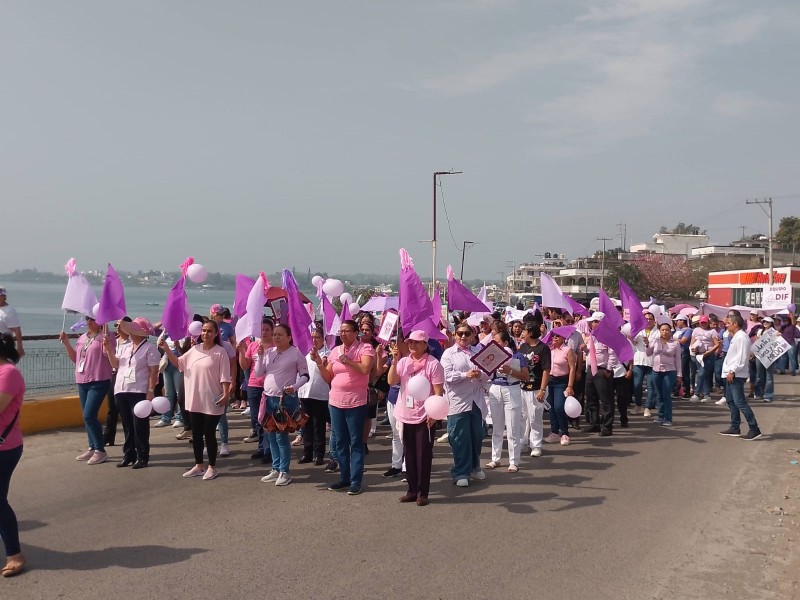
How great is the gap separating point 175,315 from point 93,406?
1.42 meters

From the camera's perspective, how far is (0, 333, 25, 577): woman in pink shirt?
4.55 m

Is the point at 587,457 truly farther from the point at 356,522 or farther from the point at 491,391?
the point at 356,522

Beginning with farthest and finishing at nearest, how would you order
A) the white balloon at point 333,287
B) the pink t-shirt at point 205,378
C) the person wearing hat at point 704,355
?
1. the person wearing hat at point 704,355
2. the white balloon at point 333,287
3. the pink t-shirt at point 205,378

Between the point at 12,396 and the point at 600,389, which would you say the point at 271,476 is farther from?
the point at 600,389

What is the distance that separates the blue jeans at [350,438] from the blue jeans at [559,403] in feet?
12.4

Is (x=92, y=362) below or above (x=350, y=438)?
above

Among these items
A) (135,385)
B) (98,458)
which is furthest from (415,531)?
(98,458)

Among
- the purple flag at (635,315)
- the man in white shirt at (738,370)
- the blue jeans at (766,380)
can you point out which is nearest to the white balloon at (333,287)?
the purple flag at (635,315)

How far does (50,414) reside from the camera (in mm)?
9727

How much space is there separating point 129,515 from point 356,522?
2082 millimetres

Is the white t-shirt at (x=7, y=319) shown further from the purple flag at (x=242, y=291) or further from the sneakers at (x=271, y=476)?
the sneakers at (x=271, y=476)

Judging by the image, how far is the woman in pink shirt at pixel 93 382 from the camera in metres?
7.92

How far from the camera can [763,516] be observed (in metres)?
6.21

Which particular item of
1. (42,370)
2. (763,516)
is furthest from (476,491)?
(42,370)
